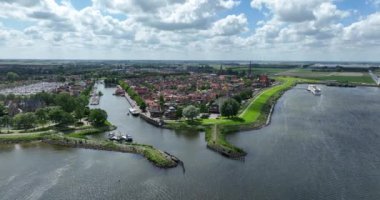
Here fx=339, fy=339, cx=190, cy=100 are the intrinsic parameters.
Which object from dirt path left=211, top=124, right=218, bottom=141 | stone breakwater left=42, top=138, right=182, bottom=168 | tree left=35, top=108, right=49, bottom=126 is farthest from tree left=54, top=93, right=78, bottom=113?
dirt path left=211, top=124, right=218, bottom=141

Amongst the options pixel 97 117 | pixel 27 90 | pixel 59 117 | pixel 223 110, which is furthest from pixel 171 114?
pixel 27 90

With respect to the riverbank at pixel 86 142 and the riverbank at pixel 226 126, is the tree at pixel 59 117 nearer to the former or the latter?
the riverbank at pixel 86 142

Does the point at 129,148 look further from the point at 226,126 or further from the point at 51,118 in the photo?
the point at 51,118

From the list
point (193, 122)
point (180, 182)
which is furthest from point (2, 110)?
point (180, 182)

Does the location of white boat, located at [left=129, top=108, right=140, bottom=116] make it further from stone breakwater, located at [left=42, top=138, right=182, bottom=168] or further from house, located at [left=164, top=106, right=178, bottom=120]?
stone breakwater, located at [left=42, top=138, right=182, bottom=168]

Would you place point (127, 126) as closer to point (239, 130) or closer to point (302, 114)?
point (239, 130)

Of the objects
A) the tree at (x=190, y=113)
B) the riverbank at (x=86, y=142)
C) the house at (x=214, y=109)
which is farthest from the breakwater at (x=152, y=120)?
the house at (x=214, y=109)
